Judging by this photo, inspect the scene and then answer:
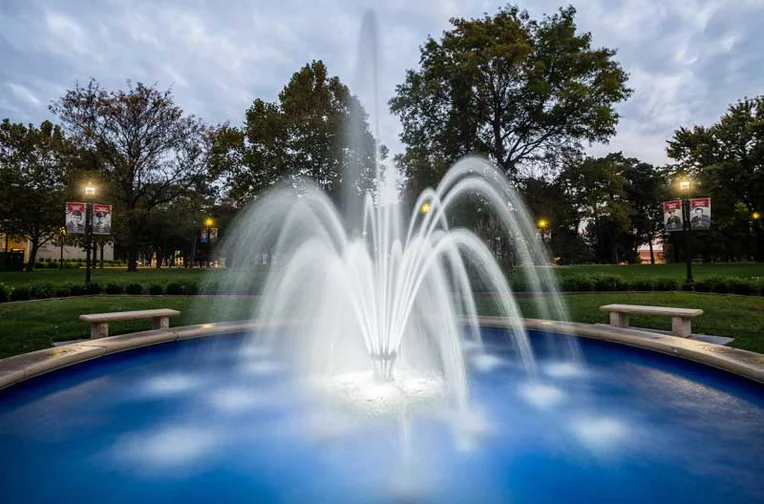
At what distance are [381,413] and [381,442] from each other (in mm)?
915

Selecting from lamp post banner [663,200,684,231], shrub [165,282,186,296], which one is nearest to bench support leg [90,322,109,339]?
shrub [165,282,186,296]

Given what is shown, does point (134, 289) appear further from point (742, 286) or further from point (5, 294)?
point (742, 286)

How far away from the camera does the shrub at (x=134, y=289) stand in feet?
70.3

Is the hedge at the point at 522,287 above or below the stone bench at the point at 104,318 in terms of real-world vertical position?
above

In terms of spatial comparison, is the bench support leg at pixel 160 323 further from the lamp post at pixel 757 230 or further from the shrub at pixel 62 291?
the lamp post at pixel 757 230

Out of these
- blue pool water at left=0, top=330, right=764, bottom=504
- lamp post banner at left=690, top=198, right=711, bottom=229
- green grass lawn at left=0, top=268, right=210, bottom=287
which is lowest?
blue pool water at left=0, top=330, right=764, bottom=504

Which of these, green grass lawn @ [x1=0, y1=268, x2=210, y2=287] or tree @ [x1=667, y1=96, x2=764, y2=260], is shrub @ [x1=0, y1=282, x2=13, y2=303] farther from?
tree @ [x1=667, y1=96, x2=764, y2=260]

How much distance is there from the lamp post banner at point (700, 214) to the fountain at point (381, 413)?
1463 centimetres

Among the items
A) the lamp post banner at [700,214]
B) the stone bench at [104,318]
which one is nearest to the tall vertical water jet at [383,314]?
the stone bench at [104,318]

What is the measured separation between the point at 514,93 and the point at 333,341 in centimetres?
2473

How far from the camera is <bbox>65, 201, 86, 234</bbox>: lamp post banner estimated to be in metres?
21.6

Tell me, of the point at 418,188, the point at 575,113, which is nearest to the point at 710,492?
the point at 418,188

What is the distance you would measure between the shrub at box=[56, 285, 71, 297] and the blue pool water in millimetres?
14566

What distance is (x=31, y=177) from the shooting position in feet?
A: 124
